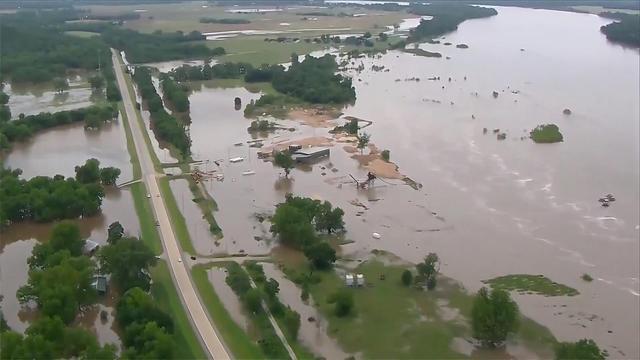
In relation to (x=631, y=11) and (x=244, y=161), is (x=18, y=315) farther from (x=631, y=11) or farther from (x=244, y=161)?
(x=631, y=11)

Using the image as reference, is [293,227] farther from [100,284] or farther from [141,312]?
[141,312]

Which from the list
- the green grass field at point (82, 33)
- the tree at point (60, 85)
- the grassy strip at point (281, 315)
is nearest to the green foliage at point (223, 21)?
the green grass field at point (82, 33)

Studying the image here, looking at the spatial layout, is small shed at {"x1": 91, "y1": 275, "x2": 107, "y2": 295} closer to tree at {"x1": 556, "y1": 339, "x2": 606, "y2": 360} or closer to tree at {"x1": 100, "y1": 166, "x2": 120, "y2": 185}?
tree at {"x1": 100, "y1": 166, "x2": 120, "y2": 185}

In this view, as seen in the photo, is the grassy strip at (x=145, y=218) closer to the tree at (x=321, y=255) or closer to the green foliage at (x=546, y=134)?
the tree at (x=321, y=255)

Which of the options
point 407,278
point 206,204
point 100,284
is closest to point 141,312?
point 100,284

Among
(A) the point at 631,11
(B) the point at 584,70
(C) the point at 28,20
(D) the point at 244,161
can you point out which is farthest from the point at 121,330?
(A) the point at 631,11
